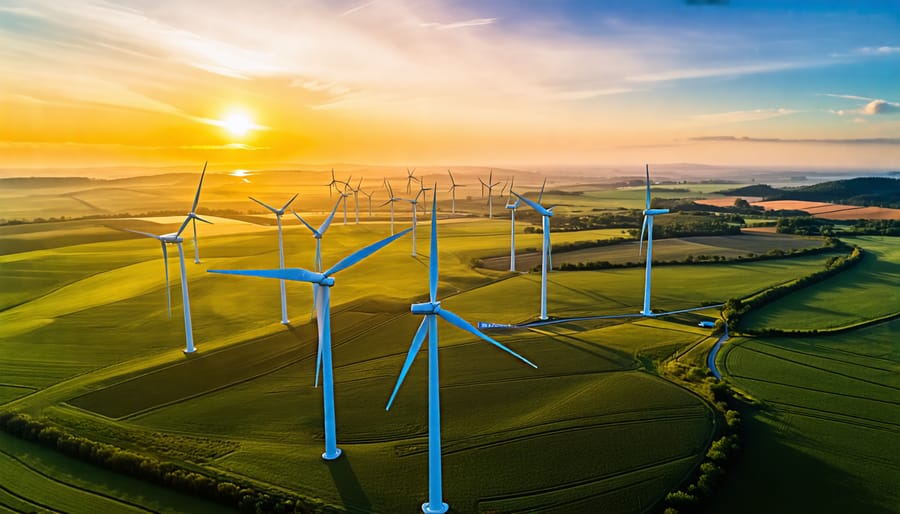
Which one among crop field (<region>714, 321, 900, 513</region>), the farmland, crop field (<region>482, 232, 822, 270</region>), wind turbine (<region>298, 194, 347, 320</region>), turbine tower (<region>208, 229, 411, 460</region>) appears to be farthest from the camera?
crop field (<region>482, 232, 822, 270</region>)

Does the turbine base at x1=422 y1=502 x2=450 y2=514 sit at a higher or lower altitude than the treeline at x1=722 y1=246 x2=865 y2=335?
lower

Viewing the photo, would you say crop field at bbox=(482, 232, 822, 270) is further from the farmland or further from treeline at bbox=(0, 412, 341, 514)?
treeline at bbox=(0, 412, 341, 514)

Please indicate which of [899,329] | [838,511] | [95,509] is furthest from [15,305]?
[899,329]

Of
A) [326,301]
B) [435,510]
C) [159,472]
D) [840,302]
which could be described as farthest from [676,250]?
[159,472]

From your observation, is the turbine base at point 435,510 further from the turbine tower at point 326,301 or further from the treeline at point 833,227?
the treeline at point 833,227

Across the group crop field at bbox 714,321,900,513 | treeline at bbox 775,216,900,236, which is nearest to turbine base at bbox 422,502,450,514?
crop field at bbox 714,321,900,513

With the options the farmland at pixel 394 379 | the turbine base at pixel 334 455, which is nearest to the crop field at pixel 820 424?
the farmland at pixel 394 379

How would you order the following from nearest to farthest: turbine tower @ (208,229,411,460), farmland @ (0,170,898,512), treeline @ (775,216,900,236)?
1. farmland @ (0,170,898,512)
2. turbine tower @ (208,229,411,460)
3. treeline @ (775,216,900,236)
